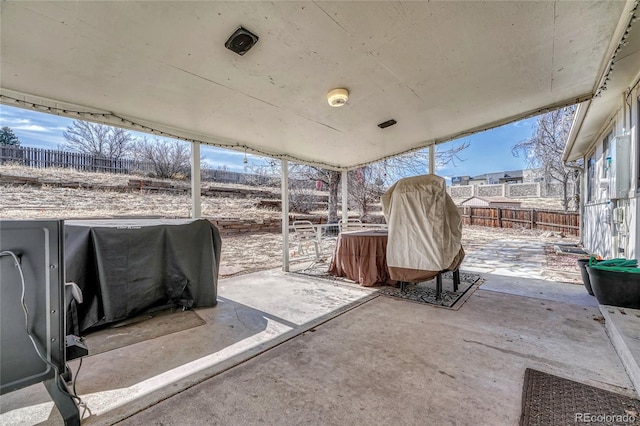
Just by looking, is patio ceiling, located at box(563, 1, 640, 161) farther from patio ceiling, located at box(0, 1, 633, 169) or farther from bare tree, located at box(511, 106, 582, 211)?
bare tree, located at box(511, 106, 582, 211)

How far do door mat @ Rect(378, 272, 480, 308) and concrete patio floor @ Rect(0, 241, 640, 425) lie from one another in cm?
19

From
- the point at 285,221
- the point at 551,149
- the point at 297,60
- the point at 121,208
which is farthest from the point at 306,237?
the point at 551,149

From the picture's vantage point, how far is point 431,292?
3.57 metres

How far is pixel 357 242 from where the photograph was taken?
4.09m

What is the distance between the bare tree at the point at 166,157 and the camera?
9.09 meters

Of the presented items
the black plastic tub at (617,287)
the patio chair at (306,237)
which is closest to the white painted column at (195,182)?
the patio chair at (306,237)

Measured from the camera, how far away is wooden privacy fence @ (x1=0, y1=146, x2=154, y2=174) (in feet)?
20.3

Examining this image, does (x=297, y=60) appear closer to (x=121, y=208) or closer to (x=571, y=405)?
(x=571, y=405)

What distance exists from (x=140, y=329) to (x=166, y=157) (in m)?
8.25

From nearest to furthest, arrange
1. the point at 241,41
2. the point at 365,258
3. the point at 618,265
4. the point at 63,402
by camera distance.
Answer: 1. the point at 63,402
2. the point at 241,41
3. the point at 618,265
4. the point at 365,258

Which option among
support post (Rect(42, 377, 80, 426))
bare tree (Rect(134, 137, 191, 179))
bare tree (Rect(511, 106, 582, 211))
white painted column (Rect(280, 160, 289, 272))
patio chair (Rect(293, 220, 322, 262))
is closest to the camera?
support post (Rect(42, 377, 80, 426))

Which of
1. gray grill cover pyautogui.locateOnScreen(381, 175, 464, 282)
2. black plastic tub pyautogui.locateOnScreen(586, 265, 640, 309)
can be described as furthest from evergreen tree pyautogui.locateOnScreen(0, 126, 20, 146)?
black plastic tub pyautogui.locateOnScreen(586, 265, 640, 309)

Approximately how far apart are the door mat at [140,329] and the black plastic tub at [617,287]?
3882 millimetres

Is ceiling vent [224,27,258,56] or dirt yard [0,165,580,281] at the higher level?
ceiling vent [224,27,258,56]
